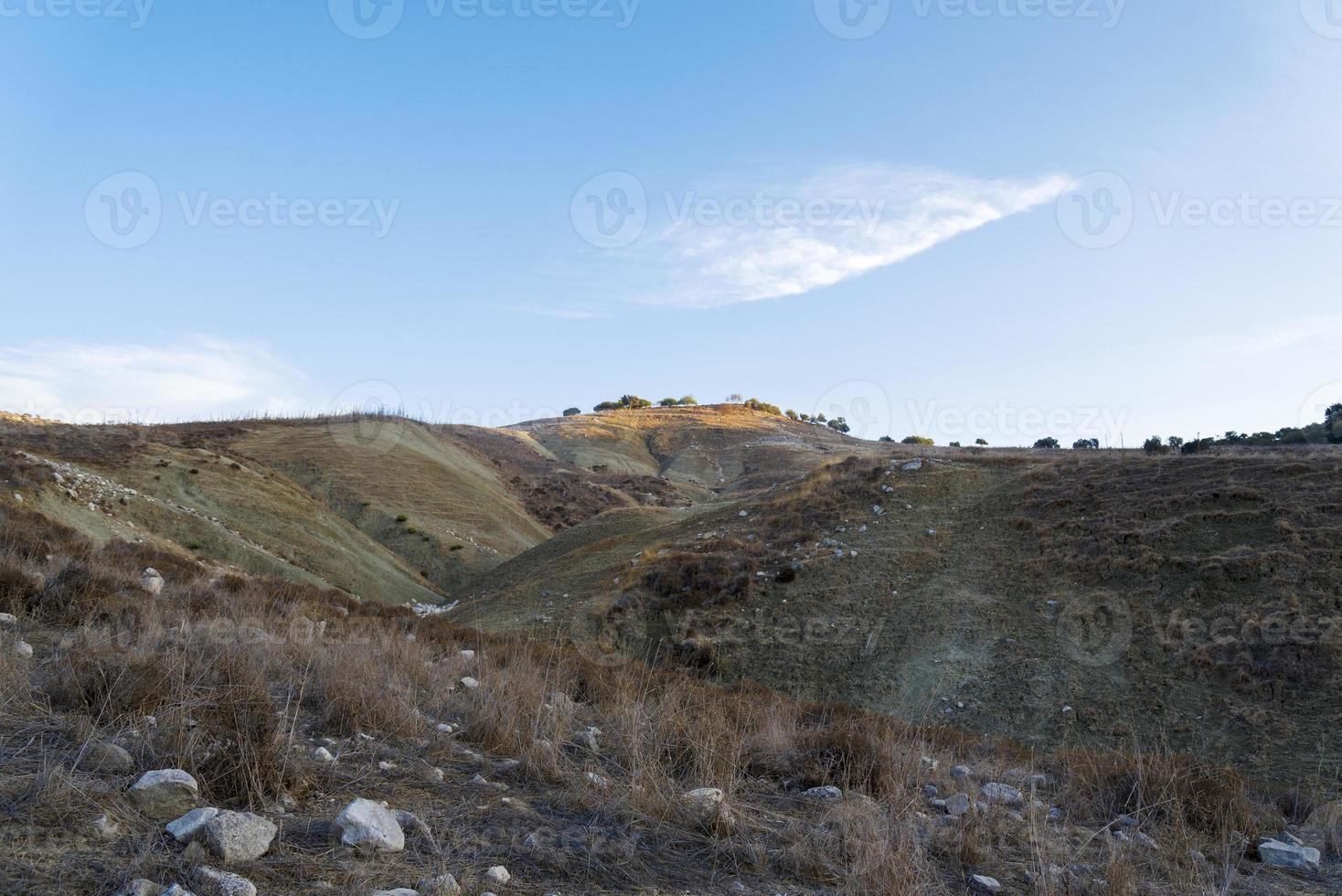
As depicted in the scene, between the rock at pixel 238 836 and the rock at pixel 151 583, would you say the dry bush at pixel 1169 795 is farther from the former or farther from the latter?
the rock at pixel 151 583

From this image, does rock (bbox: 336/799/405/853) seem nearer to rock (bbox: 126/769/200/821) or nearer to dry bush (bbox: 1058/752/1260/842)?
rock (bbox: 126/769/200/821)

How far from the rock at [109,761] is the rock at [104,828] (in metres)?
0.59

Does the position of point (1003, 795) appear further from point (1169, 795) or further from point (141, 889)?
point (141, 889)

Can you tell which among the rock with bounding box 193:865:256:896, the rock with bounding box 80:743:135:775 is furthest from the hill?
the rock with bounding box 193:865:256:896

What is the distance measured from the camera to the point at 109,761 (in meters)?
4.21

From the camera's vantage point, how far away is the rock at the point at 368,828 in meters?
3.95

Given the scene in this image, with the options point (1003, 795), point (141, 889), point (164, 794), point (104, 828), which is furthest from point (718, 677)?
point (141, 889)

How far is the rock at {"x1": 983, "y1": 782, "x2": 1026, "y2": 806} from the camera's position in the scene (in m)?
6.43

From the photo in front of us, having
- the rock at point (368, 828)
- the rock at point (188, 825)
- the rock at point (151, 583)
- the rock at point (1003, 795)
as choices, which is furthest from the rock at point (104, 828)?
the rock at point (151, 583)

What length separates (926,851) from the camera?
4.87 m

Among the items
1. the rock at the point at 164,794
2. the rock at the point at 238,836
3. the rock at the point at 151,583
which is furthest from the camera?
the rock at the point at 151,583

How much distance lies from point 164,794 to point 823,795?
13.7 ft

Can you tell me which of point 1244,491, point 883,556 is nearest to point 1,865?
point 883,556

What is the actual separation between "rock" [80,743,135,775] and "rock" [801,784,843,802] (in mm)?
4248
